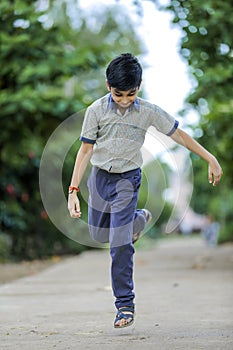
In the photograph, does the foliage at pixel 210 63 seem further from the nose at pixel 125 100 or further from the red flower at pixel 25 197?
the red flower at pixel 25 197

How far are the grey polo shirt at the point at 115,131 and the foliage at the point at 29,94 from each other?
5.90 m

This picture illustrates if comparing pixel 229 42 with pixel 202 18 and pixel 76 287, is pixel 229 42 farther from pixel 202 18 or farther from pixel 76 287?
pixel 76 287

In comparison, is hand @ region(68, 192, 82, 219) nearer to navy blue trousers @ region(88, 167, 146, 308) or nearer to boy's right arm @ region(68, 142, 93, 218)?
boy's right arm @ region(68, 142, 93, 218)

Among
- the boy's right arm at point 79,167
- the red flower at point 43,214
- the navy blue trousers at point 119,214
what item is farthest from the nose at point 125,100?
the red flower at point 43,214

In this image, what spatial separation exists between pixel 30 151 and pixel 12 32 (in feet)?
11.5

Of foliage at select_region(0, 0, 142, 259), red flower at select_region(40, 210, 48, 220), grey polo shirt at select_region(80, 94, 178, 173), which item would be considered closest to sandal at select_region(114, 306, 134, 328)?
grey polo shirt at select_region(80, 94, 178, 173)

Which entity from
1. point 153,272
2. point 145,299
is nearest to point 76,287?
point 145,299

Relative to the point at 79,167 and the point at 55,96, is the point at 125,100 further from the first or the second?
the point at 55,96

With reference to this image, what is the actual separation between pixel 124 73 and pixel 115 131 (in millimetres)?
450

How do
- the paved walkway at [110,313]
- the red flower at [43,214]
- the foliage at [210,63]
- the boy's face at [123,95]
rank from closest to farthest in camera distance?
1. the paved walkway at [110,313]
2. the boy's face at [123,95]
3. the foliage at [210,63]
4. the red flower at [43,214]

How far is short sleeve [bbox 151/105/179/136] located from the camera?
4.95m

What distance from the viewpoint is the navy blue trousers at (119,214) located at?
16.0 feet

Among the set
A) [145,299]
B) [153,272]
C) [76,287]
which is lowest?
[153,272]

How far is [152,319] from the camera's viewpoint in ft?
18.3
